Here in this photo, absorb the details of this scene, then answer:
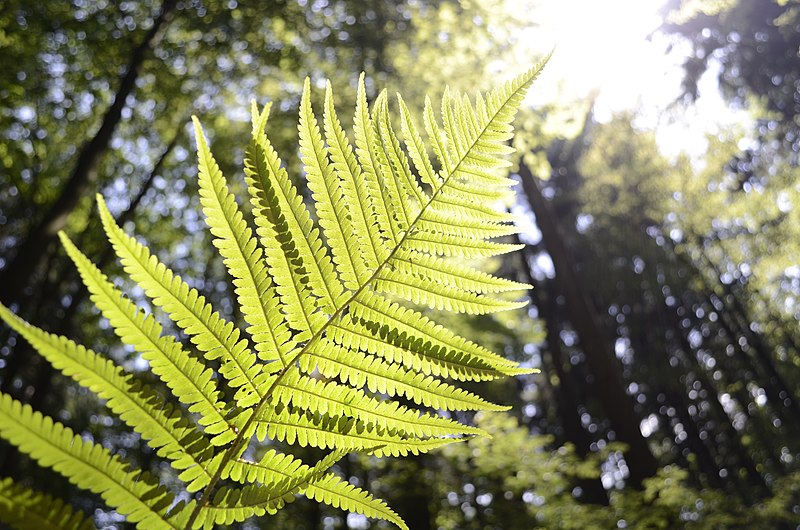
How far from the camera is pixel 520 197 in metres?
17.4

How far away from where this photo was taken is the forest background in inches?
259

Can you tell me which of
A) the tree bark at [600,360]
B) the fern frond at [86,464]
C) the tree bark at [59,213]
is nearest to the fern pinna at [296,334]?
the fern frond at [86,464]

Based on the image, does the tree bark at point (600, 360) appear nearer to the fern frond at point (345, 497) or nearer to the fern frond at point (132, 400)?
the fern frond at point (345, 497)

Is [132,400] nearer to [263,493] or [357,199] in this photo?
[263,493]

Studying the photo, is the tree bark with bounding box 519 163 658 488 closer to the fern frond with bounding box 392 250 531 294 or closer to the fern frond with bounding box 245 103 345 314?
the fern frond with bounding box 392 250 531 294

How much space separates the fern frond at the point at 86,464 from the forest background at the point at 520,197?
4.13 metres

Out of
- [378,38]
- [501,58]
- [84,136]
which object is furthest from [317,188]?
[84,136]

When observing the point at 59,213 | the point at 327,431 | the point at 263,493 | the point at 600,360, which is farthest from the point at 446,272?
the point at 600,360

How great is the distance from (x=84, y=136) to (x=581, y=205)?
15468mm

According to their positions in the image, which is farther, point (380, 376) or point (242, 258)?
point (380, 376)

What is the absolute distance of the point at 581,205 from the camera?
64.1 feet

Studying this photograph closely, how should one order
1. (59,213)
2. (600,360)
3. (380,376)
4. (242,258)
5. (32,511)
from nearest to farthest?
(32,511)
(242,258)
(380,376)
(59,213)
(600,360)

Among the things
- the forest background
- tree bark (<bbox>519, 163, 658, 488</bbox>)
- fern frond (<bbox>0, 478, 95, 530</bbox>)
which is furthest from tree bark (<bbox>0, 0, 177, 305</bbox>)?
tree bark (<bbox>519, 163, 658, 488</bbox>)

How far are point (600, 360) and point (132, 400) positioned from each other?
9.40 meters
